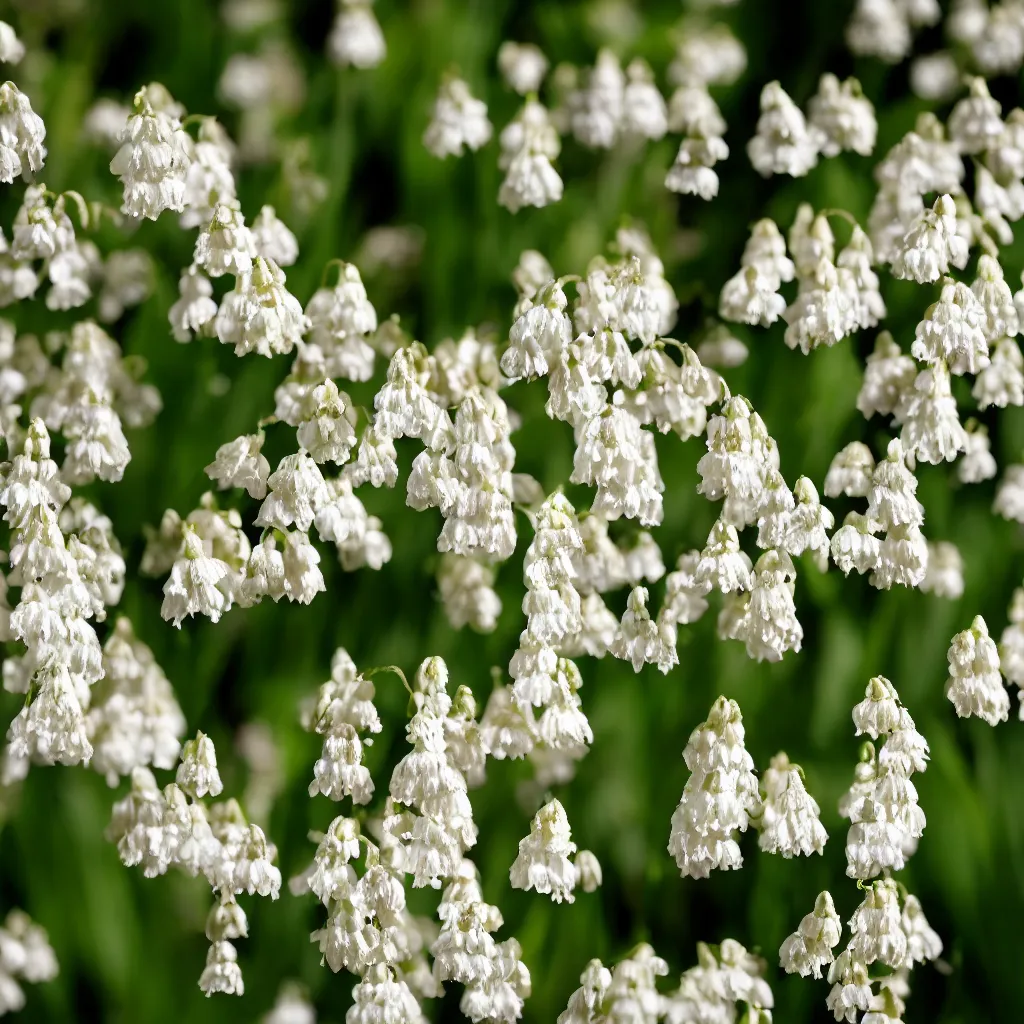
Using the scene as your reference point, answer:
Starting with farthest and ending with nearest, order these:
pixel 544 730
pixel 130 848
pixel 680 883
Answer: pixel 680 883, pixel 130 848, pixel 544 730

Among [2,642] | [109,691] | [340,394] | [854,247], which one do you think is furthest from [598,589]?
[2,642]

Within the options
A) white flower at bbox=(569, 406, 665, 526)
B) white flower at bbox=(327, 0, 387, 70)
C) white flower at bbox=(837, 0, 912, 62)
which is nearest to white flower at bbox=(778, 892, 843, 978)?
white flower at bbox=(569, 406, 665, 526)

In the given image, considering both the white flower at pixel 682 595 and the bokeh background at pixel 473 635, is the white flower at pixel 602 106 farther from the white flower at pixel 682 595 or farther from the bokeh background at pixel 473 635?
the white flower at pixel 682 595

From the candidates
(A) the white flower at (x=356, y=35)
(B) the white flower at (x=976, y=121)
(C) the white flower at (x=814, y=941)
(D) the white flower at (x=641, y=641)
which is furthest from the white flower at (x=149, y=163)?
(C) the white flower at (x=814, y=941)

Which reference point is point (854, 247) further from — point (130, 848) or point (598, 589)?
point (130, 848)

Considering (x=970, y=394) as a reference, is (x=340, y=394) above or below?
below

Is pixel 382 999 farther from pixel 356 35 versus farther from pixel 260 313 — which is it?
pixel 356 35
